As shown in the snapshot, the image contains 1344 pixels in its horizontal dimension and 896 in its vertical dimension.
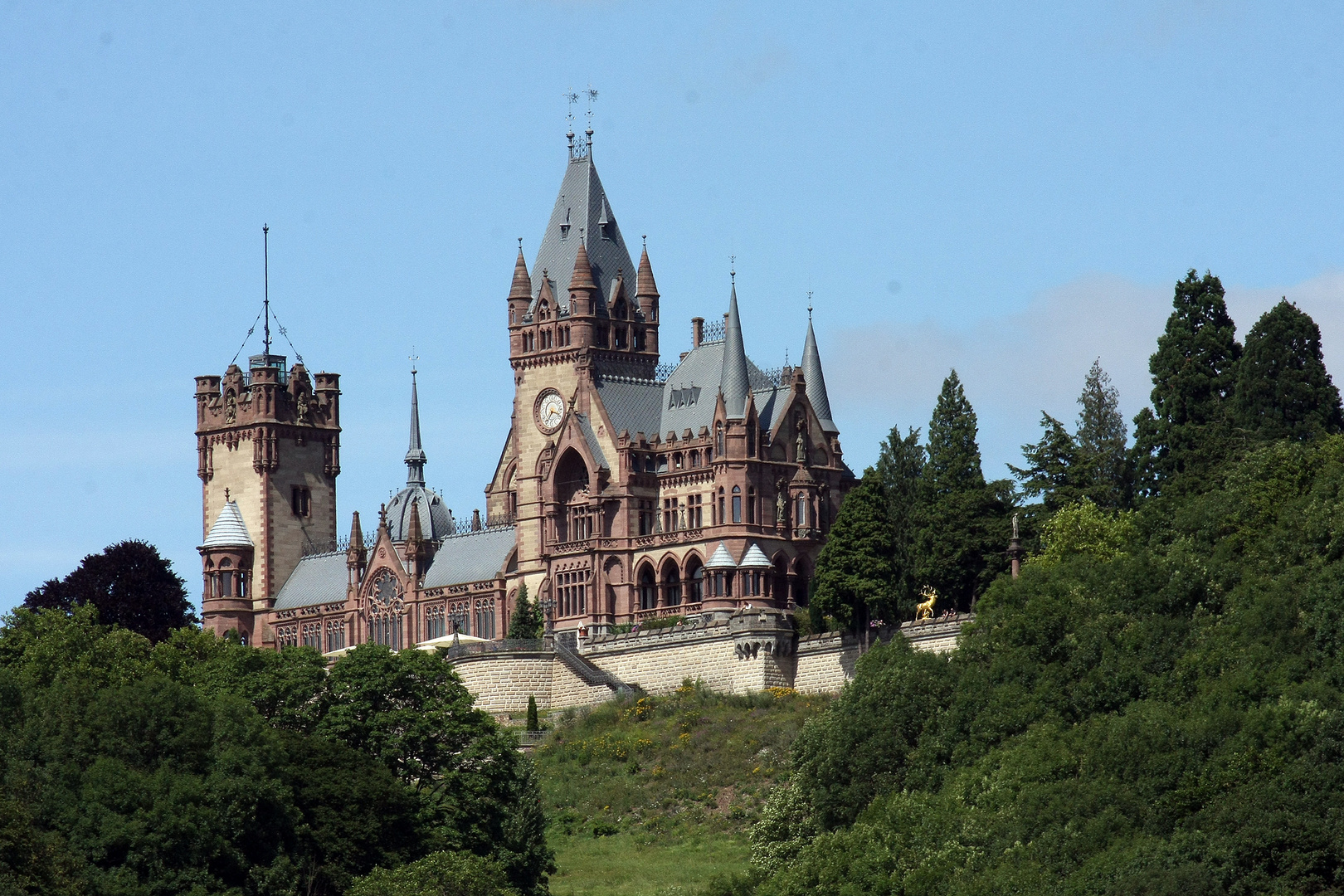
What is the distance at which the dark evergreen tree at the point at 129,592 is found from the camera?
5423 inches

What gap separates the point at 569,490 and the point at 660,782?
27.2 metres

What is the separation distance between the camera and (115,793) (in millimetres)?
88688

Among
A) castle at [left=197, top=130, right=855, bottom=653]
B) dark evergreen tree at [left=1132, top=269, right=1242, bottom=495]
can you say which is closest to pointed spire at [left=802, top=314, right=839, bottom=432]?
castle at [left=197, top=130, right=855, bottom=653]

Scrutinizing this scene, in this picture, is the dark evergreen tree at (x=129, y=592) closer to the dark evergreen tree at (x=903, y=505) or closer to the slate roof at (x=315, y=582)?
the slate roof at (x=315, y=582)

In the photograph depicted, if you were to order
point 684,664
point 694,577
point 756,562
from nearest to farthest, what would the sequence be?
point 684,664, point 756,562, point 694,577

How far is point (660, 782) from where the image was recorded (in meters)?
116

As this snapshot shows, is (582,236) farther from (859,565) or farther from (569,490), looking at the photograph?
(859,565)

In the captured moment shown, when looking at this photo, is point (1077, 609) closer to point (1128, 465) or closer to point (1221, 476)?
point (1221, 476)

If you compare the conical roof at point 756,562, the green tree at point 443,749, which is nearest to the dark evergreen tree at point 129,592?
the conical roof at point 756,562

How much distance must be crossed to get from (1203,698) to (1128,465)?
36416 millimetres

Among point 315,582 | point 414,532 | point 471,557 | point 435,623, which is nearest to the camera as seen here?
point 435,623

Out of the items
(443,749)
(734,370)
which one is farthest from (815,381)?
(443,749)

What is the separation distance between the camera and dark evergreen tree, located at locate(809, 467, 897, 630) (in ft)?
410

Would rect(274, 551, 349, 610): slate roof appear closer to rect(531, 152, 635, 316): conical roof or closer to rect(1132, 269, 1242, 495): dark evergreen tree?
rect(531, 152, 635, 316): conical roof
